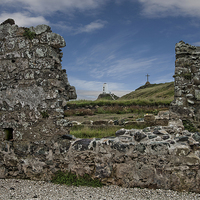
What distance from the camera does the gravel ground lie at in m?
3.17

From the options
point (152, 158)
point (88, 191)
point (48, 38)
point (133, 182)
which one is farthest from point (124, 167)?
point (48, 38)

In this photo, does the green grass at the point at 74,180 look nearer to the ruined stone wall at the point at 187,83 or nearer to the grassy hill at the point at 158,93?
the ruined stone wall at the point at 187,83

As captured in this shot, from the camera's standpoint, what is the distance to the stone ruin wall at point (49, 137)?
346cm

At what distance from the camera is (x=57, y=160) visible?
12.3ft

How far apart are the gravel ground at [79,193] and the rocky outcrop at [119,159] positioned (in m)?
0.14

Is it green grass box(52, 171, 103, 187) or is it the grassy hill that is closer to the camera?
green grass box(52, 171, 103, 187)

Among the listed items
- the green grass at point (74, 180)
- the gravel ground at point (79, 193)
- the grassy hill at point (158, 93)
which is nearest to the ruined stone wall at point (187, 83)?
the gravel ground at point (79, 193)

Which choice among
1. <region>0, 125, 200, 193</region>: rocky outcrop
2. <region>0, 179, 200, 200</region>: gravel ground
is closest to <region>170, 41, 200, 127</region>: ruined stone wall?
<region>0, 125, 200, 193</region>: rocky outcrop

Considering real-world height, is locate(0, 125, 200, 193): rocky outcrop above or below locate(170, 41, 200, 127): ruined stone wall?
below

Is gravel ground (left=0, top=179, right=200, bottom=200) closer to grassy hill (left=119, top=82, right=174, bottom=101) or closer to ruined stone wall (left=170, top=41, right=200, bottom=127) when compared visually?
ruined stone wall (left=170, top=41, right=200, bottom=127)

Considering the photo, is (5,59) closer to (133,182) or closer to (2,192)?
(2,192)

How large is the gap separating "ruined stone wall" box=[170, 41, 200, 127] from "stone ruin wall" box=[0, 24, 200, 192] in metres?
3.39

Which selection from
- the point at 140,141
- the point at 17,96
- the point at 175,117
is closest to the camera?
the point at 140,141

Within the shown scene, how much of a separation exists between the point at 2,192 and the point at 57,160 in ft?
3.41
